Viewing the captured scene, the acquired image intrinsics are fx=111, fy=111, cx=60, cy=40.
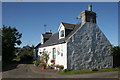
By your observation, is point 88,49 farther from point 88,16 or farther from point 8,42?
point 8,42

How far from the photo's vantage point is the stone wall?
45.1 feet

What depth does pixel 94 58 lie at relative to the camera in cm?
1496

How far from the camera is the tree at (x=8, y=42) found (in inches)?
877

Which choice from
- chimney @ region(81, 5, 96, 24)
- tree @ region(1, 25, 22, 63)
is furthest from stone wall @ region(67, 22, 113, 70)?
tree @ region(1, 25, 22, 63)

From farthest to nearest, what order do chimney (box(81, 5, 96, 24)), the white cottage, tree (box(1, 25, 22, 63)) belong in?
tree (box(1, 25, 22, 63)), chimney (box(81, 5, 96, 24)), the white cottage

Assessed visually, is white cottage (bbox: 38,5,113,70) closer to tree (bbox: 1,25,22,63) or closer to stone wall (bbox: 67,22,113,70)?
stone wall (bbox: 67,22,113,70)

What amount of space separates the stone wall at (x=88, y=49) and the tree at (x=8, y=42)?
14799 millimetres

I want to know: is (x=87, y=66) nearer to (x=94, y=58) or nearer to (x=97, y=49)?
(x=94, y=58)

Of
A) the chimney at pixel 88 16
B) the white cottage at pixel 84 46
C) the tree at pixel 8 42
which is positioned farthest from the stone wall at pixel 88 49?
the tree at pixel 8 42

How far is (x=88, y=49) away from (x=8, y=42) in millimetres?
16860

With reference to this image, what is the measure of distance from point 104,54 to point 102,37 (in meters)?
2.42

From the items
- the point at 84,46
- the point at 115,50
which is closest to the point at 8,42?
the point at 84,46

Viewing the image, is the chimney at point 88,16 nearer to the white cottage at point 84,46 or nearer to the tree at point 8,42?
the white cottage at point 84,46

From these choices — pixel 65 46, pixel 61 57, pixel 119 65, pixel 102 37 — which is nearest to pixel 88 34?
pixel 102 37
